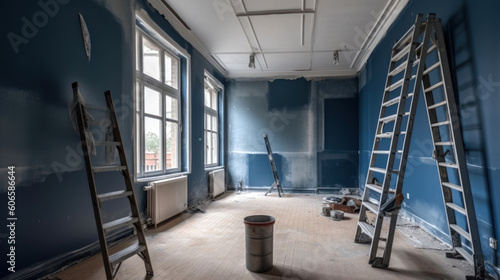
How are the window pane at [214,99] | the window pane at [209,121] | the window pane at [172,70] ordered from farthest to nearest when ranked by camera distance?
the window pane at [214,99] < the window pane at [209,121] < the window pane at [172,70]

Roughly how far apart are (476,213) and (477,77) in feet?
4.03

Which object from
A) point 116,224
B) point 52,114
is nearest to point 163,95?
point 52,114

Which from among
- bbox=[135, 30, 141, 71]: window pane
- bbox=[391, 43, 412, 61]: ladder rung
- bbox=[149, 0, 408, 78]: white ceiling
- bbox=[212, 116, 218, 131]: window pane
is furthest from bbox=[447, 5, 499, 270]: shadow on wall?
bbox=[212, 116, 218, 131]: window pane

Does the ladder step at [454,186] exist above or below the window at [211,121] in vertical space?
below

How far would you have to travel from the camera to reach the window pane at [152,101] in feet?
13.8

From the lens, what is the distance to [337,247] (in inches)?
128

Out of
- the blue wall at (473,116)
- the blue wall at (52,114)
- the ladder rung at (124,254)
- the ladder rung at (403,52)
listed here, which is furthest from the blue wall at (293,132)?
the ladder rung at (124,254)

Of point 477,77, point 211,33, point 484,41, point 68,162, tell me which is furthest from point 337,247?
point 211,33

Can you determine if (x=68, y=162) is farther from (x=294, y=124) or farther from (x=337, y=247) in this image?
(x=294, y=124)

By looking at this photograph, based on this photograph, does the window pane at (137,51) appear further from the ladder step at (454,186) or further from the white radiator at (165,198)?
the ladder step at (454,186)

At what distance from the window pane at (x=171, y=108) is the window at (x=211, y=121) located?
5.47 ft

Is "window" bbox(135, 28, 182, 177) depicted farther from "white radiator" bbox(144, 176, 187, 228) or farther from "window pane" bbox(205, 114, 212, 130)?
"window pane" bbox(205, 114, 212, 130)

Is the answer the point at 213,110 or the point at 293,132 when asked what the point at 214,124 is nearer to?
the point at 213,110

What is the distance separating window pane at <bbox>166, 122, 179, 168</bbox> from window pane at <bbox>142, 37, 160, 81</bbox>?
90 centimetres
